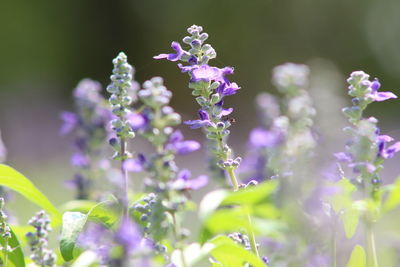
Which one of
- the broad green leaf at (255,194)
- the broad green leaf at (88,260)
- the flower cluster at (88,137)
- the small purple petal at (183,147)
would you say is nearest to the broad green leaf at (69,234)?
the broad green leaf at (88,260)

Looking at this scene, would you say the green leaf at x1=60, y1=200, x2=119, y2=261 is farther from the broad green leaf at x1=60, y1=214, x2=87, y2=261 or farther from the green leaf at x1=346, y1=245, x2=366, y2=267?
the green leaf at x1=346, y1=245, x2=366, y2=267

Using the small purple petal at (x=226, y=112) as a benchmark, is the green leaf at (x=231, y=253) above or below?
below

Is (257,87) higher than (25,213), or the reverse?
(257,87)

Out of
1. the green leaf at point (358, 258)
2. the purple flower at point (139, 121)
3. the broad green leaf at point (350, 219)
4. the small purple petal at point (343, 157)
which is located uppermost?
the small purple petal at point (343, 157)

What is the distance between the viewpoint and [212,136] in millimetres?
1410

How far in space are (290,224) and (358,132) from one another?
25 centimetres

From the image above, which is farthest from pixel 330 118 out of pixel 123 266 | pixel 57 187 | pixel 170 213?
pixel 57 187

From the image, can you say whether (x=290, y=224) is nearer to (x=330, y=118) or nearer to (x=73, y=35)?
(x=330, y=118)

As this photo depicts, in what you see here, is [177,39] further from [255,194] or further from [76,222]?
[255,194]

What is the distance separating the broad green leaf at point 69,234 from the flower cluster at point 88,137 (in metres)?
1.61

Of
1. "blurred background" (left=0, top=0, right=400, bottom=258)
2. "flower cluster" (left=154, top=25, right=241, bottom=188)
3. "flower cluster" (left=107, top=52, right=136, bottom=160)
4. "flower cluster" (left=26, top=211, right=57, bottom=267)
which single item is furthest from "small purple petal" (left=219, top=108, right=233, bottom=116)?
"blurred background" (left=0, top=0, right=400, bottom=258)

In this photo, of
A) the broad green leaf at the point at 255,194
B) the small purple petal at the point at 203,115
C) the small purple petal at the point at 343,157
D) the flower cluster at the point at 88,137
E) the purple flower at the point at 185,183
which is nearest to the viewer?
the broad green leaf at the point at 255,194

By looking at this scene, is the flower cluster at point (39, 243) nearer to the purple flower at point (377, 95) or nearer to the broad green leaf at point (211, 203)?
the broad green leaf at point (211, 203)

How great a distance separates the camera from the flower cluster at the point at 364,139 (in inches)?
47.3
